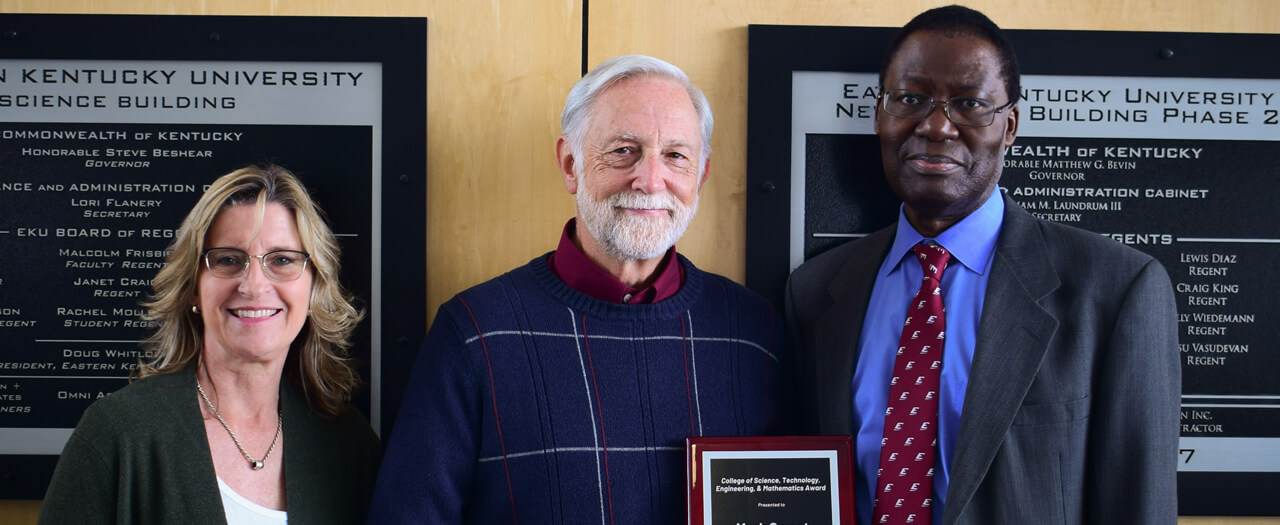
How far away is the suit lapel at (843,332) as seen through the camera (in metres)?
1.92

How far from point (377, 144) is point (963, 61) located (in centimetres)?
153

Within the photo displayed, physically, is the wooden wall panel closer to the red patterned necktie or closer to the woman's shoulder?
the red patterned necktie

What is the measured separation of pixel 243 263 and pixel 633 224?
902 mm

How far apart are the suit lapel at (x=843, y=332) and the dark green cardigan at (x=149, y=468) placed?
4.02 ft

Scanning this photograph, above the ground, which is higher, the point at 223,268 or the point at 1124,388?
the point at 223,268

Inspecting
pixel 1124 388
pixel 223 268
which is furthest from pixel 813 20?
pixel 223 268

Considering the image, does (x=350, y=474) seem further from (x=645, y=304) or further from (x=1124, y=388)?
(x=1124, y=388)

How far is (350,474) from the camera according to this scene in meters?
1.99

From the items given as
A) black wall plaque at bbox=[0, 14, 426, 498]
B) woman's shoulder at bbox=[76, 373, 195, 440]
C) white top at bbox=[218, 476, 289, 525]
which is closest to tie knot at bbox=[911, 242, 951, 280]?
black wall plaque at bbox=[0, 14, 426, 498]

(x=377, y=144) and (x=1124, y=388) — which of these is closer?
(x=1124, y=388)

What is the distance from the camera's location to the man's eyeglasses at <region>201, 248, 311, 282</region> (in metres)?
1.84

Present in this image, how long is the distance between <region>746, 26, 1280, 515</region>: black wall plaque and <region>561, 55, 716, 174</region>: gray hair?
1.18 ft

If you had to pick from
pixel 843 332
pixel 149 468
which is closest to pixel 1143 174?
pixel 843 332

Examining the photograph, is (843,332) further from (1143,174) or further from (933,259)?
(1143,174)
